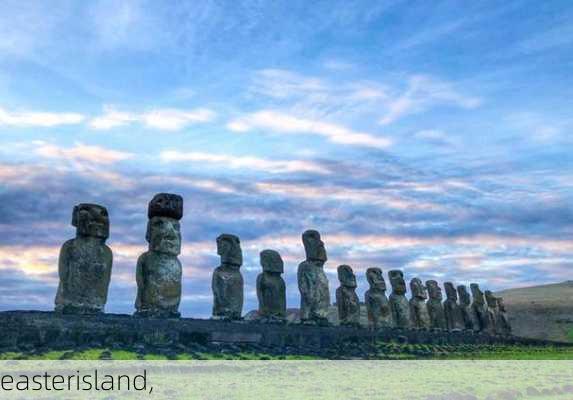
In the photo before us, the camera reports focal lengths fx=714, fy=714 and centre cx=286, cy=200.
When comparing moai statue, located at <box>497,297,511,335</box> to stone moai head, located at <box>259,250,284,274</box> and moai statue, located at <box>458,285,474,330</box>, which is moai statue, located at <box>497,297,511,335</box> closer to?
moai statue, located at <box>458,285,474,330</box>

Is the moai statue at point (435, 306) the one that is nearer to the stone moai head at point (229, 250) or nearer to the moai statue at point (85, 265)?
the stone moai head at point (229, 250)

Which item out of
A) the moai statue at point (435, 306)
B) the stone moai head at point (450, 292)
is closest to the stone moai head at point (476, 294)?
the stone moai head at point (450, 292)

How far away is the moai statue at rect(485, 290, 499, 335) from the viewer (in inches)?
1357

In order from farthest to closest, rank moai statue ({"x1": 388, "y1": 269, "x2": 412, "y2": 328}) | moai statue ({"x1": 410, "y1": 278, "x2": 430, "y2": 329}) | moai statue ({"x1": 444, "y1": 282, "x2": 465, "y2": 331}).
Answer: moai statue ({"x1": 444, "y1": 282, "x2": 465, "y2": 331}), moai statue ({"x1": 410, "y1": 278, "x2": 430, "y2": 329}), moai statue ({"x1": 388, "y1": 269, "x2": 412, "y2": 328})

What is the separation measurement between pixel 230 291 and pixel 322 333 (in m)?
2.48

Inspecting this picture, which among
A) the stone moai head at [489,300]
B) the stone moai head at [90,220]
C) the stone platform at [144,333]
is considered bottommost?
the stone platform at [144,333]

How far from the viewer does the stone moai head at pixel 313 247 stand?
19.1 metres

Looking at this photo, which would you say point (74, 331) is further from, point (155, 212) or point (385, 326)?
Answer: point (385, 326)

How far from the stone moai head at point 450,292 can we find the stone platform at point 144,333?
48.4 ft

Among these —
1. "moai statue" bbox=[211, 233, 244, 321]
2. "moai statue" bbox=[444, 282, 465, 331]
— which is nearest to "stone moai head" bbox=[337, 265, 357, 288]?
"moai statue" bbox=[211, 233, 244, 321]

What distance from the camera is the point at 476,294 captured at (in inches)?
1355

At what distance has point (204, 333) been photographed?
13.2 m

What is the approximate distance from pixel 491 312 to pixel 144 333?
27.5 m

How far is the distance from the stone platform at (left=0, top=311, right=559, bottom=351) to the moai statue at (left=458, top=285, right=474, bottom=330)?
15180 mm
